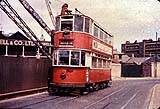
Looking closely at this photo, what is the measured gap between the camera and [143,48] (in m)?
139

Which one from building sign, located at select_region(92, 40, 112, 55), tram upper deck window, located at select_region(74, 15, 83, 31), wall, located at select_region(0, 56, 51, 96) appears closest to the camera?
wall, located at select_region(0, 56, 51, 96)

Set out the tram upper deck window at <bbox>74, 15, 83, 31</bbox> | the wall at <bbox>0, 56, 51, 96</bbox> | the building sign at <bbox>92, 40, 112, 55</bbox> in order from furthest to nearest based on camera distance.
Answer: the building sign at <bbox>92, 40, 112, 55</bbox> → the tram upper deck window at <bbox>74, 15, 83, 31</bbox> → the wall at <bbox>0, 56, 51, 96</bbox>

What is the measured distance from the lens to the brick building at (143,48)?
135625 millimetres

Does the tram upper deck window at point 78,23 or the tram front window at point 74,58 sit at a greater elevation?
the tram upper deck window at point 78,23

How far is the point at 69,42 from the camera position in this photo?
819 inches

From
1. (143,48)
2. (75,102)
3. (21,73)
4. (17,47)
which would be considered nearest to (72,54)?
(21,73)

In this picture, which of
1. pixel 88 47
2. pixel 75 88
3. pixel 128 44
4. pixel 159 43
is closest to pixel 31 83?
pixel 75 88

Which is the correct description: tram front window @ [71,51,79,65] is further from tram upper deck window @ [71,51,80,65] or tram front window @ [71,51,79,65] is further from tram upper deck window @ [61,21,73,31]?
tram upper deck window @ [61,21,73,31]

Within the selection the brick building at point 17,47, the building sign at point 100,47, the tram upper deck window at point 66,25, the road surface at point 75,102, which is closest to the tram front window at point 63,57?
the tram upper deck window at point 66,25

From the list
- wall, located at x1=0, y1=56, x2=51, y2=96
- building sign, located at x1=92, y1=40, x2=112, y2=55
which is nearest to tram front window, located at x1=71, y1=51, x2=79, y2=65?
building sign, located at x1=92, y1=40, x2=112, y2=55

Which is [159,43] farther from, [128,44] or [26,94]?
[26,94]

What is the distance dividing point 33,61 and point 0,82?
5175mm

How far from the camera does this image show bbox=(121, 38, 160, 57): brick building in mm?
135625

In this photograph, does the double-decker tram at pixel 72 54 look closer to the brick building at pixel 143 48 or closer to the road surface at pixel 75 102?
the road surface at pixel 75 102
